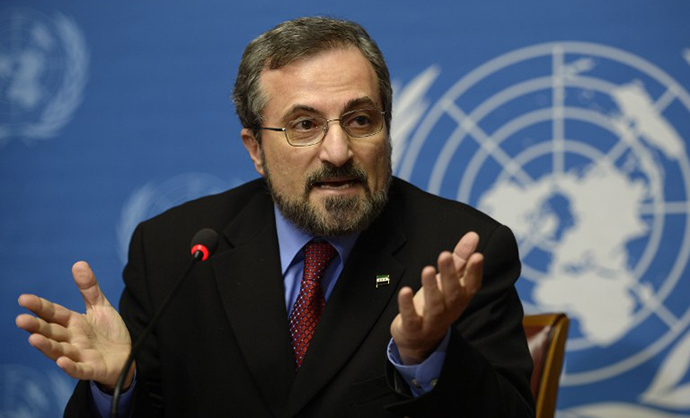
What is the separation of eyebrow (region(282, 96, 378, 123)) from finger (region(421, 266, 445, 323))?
79 cm

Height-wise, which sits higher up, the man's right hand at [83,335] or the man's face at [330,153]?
the man's face at [330,153]

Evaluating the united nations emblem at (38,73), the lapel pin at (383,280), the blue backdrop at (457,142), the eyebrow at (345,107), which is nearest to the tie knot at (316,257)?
the lapel pin at (383,280)

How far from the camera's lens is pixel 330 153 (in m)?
2.19

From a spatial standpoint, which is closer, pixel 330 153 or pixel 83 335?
pixel 83 335

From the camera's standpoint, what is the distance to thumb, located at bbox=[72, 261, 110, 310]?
1.93m

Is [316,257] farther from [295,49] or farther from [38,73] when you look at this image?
[38,73]

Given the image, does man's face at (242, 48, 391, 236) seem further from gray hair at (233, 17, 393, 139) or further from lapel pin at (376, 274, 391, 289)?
lapel pin at (376, 274, 391, 289)

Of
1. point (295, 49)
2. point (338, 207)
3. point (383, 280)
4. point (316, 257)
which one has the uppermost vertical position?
point (295, 49)

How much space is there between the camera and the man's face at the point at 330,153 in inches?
87.9

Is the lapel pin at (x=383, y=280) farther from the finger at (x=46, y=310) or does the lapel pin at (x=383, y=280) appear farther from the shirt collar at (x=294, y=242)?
the finger at (x=46, y=310)

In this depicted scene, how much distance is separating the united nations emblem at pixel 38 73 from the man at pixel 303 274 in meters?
1.33

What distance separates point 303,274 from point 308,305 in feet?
0.35

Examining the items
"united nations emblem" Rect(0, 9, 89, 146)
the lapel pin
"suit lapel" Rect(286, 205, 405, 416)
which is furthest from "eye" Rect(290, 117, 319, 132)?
"united nations emblem" Rect(0, 9, 89, 146)

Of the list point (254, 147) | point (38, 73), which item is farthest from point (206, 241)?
point (38, 73)
